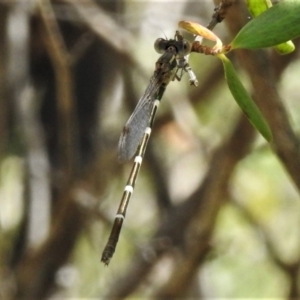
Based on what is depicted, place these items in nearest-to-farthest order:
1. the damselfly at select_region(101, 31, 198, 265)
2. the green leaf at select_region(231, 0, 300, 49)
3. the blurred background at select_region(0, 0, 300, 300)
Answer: the green leaf at select_region(231, 0, 300, 49)
the damselfly at select_region(101, 31, 198, 265)
the blurred background at select_region(0, 0, 300, 300)

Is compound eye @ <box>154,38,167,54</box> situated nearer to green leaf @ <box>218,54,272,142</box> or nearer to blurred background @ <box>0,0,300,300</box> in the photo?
green leaf @ <box>218,54,272,142</box>

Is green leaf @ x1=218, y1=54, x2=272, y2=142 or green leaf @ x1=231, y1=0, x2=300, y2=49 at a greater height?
green leaf @ x1=231, y1=0, x2=300, y2=49

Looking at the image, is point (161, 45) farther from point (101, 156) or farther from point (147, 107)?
point (101, 156)

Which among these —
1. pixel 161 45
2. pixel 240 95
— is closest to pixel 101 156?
pixel 161 45

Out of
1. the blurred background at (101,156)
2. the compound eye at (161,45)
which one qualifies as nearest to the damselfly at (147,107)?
the compound eye at (161,45)

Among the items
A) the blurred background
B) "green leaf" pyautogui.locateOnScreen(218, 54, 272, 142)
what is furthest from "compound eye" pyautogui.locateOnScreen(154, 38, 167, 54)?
the blurred background

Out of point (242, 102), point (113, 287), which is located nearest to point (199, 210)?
point (113, 287)

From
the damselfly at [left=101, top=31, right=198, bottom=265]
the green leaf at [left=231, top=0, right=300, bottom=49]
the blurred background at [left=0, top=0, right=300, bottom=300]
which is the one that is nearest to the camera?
the green leaf at [left=231, top=0, right=300, bottom=49]

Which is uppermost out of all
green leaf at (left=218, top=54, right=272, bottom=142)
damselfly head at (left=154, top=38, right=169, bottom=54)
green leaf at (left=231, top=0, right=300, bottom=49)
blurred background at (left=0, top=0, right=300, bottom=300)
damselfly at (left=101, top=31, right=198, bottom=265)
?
blurred background at (left=0, top=0, right=300, bottom=300)
